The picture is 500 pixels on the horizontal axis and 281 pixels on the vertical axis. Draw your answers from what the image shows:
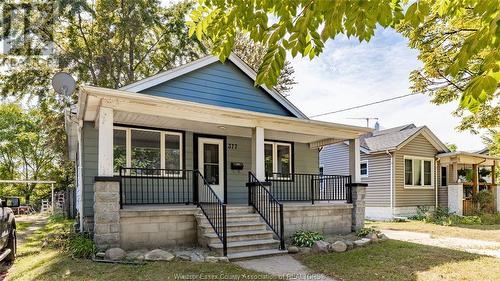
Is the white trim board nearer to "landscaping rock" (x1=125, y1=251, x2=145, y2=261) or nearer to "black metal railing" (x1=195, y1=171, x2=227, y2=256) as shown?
"black metal railing" (x1=195, y1=171, x2=227, y2=256)

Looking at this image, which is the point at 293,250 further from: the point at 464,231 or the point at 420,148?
the point at 420,148

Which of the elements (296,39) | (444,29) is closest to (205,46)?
(444,29)

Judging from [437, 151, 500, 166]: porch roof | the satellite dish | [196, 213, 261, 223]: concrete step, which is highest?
the satellite dish

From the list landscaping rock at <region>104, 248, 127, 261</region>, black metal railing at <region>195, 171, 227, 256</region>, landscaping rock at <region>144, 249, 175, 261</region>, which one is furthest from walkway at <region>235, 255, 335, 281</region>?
landscaping rock at <region>104, 248, 127, 261</region>

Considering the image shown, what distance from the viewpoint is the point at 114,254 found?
20.7ft

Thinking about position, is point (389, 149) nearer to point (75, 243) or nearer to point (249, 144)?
point (249, 144)

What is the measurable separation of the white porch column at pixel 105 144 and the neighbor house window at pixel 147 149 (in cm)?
190

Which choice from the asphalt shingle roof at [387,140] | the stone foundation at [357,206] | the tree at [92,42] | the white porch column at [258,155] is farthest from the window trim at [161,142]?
the asphalt shingle roof at [387,140]

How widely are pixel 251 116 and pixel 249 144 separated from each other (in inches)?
99.3

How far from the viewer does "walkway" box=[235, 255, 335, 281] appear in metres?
5.83

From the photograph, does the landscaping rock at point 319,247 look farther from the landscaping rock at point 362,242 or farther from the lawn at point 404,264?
the landscaping rock at point 362,242

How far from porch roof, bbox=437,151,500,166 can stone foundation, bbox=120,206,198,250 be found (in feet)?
44.0

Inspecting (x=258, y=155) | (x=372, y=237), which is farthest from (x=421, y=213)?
(x=258, y=155)

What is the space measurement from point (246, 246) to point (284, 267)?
42.0 inches
